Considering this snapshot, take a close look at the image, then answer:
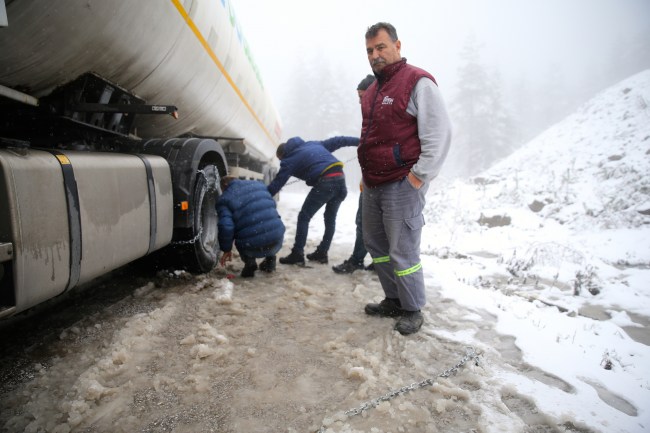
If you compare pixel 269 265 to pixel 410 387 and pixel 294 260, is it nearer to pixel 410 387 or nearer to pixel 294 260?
pixel 294 260

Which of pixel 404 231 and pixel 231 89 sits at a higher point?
pixel 231 89

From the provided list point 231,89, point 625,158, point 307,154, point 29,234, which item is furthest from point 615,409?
point 625,158

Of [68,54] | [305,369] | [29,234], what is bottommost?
[305,369]

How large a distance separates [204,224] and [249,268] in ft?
2.52

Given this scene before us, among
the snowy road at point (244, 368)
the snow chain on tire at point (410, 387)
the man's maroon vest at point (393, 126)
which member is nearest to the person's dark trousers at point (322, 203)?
the snowy road at point (244, 368)

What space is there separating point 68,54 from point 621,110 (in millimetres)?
18661

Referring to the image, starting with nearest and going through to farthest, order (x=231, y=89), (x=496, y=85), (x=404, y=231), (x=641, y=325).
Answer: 1. (x=404, y=231)
2. (x=641, y=325)
3. (x=231, y=89)
4. (x=496, y=85)

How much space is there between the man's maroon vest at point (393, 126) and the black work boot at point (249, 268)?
185 centimetres

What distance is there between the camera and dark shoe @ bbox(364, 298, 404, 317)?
9.52ft

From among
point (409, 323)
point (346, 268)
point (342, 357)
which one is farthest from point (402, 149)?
point (346, 268)

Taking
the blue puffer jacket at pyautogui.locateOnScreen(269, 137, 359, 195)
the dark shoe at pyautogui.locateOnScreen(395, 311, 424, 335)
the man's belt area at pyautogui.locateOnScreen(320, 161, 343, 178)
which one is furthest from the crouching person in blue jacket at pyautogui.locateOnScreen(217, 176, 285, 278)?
the dark shoe at pyautogui.locateOnScreen(395, 311, 424, 335)

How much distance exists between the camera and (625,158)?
9664 millimetres

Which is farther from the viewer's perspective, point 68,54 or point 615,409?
point 68,54

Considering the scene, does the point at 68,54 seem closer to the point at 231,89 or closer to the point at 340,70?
the point at 231,89
